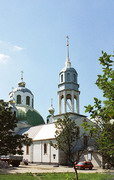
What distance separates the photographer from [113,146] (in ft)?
23.0

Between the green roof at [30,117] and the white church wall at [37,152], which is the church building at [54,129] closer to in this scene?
the white church wall at [37,152]

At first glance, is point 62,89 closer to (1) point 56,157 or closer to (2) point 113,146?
(1) point 56,157

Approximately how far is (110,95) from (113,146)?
157 cm

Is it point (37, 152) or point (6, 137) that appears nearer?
point (6, 137)

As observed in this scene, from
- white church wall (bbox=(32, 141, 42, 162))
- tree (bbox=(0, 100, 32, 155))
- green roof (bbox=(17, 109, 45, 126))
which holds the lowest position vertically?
white church wall (bbox=(32, 141, 42, 162))

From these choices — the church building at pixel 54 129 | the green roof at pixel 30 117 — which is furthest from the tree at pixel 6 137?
the green roof at pixel 30 117

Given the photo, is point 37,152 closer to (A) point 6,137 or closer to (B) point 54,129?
(B) point 54,129

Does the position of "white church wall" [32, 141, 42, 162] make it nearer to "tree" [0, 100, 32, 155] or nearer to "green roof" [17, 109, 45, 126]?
"green roof" [17, 109, 45, 126]

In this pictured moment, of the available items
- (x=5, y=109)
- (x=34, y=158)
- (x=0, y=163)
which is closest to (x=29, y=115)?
(x=34, y=158)

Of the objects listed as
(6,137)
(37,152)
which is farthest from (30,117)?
(6,137)

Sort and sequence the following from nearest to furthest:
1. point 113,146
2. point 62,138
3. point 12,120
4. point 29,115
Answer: point 113,146
point 12,120
point 62,138
point 29,115

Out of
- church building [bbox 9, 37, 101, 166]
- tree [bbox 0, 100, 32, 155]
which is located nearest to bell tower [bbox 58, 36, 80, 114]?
church building [bbox 9, 37, 101, 166]

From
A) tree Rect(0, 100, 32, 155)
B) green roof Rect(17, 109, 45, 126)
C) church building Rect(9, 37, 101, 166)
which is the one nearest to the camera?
tree Rect(0, 100, 32, 155)

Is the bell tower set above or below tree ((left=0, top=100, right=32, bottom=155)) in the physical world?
above
